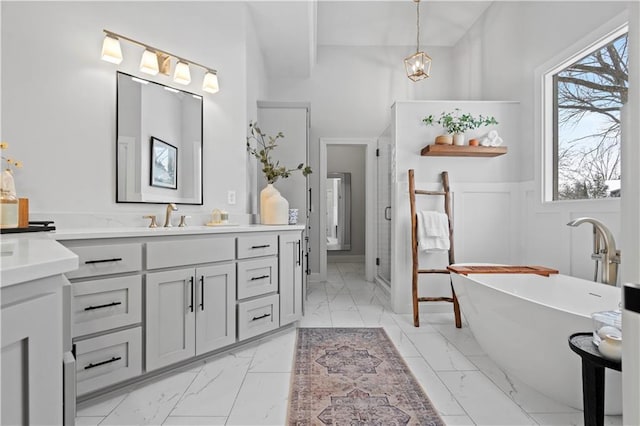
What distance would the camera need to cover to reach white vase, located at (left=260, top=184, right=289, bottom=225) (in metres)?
2.96

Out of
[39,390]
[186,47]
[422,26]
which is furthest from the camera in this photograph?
[422,26]

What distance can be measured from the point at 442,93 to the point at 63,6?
4.34 metres

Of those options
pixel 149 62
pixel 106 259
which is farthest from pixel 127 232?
pixel 149 62

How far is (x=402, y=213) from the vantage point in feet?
10.6

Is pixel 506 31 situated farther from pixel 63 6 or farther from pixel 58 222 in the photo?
pixel 58 222

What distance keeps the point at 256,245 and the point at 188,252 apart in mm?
532

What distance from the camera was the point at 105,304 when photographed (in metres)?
1.67

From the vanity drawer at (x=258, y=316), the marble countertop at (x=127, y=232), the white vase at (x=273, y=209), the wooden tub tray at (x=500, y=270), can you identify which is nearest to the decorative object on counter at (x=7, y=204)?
the marble countertop at (x=127, y=232)

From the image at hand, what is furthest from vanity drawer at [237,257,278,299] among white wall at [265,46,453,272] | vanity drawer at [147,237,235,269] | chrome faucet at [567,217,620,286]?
white wall at [265,46,453,272]

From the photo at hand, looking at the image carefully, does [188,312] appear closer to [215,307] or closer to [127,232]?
[215,307]

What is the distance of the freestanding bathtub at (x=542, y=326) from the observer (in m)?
1.57

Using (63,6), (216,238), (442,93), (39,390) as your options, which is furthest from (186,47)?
(442,93)

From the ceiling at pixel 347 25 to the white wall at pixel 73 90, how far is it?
926mm

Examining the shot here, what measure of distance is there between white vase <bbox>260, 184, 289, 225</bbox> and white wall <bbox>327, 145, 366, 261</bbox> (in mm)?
3900
